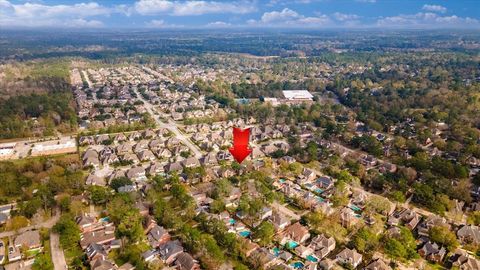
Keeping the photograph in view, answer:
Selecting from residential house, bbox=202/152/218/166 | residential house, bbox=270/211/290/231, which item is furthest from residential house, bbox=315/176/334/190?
residential house, bbox=202/152/218/166

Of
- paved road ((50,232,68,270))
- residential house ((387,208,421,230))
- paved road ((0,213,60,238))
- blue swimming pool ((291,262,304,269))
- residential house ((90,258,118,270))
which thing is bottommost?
paved road ((50,232,68,270))

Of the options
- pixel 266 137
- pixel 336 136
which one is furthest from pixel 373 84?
pixel 266 137

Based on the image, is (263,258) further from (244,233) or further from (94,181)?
(94,181)

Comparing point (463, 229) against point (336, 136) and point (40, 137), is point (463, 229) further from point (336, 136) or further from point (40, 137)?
point (40, 137)

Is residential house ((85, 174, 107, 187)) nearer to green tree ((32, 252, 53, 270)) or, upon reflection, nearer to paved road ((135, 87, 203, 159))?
paved road ((135, 87, 203, 159))

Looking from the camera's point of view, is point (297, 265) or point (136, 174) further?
point (136, 174)

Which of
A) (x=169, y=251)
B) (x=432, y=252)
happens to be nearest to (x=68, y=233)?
(x=169, y=251)

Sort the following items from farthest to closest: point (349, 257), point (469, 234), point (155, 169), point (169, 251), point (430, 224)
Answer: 1. point (155, 169)
2. point (430, 224)
3. point (469, 234)
4. point (169, 251)
5. point (349, 257)

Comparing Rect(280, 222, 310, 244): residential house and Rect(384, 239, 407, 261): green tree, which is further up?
Rect(384, 239, 407, 261): green tree
